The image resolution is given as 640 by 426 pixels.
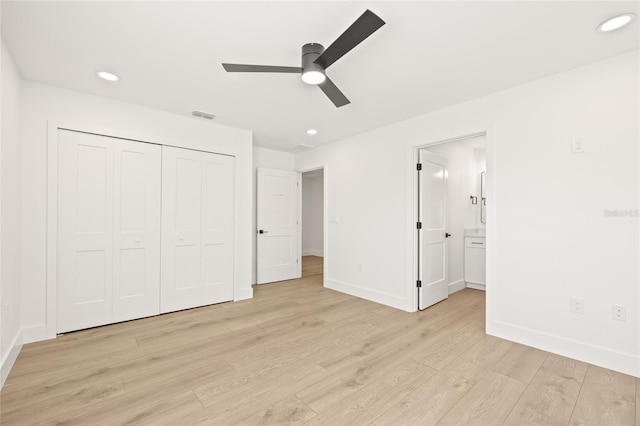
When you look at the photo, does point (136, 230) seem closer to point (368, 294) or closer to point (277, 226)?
point (277, 226)

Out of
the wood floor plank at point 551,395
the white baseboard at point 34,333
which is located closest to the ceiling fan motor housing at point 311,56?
the wood floor plank at point 551,395

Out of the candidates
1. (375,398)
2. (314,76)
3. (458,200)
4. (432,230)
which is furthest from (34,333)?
(458,200)

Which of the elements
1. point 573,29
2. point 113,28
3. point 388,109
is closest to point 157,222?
point 113,28

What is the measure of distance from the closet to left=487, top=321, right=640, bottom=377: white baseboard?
347 centimetres

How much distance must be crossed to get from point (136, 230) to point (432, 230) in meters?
3.83

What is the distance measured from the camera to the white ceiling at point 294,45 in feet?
5.89

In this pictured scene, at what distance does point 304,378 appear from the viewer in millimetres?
2162

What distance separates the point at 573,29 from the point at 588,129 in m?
0.91

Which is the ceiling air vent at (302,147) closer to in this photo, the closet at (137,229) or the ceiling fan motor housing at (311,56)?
the closet at (137,229)

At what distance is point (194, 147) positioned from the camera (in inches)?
150

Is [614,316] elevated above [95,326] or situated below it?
above

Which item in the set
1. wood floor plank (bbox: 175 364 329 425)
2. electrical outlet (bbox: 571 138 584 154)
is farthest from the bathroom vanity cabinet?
wood floor plank (bbox: 175 364 329 425)

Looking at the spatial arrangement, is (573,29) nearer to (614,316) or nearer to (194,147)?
(614,316)

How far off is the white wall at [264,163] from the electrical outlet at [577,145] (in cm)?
428
